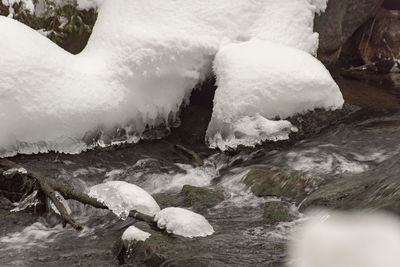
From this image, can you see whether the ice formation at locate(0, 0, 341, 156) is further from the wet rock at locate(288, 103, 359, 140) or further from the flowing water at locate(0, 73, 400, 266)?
the flowing water at locate(0, 73, 400, 266)

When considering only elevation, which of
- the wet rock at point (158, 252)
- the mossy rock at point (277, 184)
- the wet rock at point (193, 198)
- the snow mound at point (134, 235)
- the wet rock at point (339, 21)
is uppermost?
the wet rock at point (339, 21)

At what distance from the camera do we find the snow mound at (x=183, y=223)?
155 inches

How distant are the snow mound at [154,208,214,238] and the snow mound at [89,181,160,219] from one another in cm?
24

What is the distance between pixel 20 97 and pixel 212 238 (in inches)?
113

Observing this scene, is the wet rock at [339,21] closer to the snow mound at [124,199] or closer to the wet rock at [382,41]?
the wet rock at [382,41]

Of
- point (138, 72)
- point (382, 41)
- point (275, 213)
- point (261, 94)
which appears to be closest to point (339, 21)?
point (382, 41)

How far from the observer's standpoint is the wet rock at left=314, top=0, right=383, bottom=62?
28.1 ft

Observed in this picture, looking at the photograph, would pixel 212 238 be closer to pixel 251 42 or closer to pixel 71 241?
pixel 71 241

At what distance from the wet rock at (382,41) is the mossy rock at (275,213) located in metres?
7.05

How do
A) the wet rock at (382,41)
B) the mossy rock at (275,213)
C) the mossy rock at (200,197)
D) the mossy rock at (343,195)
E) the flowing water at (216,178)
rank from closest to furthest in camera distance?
the mossy rock at (343,195)
the flowing water at (216,178)
the mossy rock at (275,213)
the mossy rock at (200,197)
the wet rock at (382,41)

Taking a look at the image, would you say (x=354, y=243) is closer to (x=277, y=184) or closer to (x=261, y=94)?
(x=277, y=184)

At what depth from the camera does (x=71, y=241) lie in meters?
4.23

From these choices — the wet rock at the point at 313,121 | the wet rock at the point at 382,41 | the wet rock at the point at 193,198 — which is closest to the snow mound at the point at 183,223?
the wet rock at the point at 193,198

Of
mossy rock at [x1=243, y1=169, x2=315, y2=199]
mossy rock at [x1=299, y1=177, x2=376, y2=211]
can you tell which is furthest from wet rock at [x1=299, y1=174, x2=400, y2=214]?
mossy rock at [x1=243, y1=169, x2=315, y2=199]
